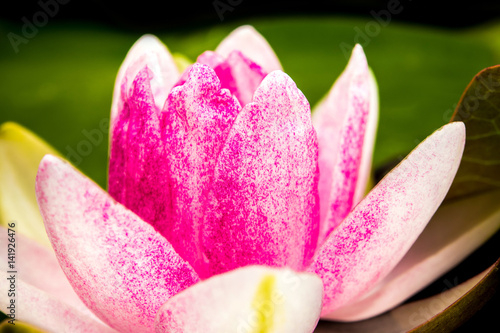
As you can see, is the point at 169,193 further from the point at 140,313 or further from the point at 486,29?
the point at 486,29

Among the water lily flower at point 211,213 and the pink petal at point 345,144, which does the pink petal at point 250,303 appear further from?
the pink petal at point 345,144

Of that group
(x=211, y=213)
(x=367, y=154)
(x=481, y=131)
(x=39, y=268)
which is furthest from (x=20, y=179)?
(x=481, y=131)

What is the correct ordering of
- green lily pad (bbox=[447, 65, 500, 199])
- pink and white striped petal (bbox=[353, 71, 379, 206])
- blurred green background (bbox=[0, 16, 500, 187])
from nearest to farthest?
green lily pad (bbox=[447, 65, 500, 199]), pink and white striped petal (bbox=[353, 71, 379, 206]), blurred green background (bbox=[0, 16, 500, 187])

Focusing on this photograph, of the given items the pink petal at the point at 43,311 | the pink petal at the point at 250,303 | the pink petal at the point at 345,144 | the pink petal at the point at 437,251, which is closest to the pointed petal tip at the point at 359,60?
the pink petal at the point at 345,144

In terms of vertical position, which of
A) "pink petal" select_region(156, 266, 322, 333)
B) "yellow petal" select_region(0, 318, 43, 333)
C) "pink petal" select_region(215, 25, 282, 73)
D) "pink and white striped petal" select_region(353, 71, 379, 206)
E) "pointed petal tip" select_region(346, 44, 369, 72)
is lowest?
"yellow petal" select_region(0, 318, 43, 333)

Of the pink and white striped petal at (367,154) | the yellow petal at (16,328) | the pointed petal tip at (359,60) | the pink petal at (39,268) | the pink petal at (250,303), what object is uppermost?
the pointed petal tip at (359,60)

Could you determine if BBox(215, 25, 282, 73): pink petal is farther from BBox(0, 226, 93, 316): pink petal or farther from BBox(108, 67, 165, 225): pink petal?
BBox(0, 226, 93, 316): pink petal

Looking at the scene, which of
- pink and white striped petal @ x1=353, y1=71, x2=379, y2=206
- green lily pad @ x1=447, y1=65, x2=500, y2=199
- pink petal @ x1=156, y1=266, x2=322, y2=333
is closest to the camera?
pink petal @ x1=156, y1=266, x2=322, y2=333

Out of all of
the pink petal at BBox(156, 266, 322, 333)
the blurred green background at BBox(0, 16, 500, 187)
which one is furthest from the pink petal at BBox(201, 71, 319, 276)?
the blurred green background at BBox(0, 16, 500, 187)

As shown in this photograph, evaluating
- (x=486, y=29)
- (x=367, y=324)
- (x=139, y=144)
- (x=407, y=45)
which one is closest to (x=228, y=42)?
(x=139, y=144)
